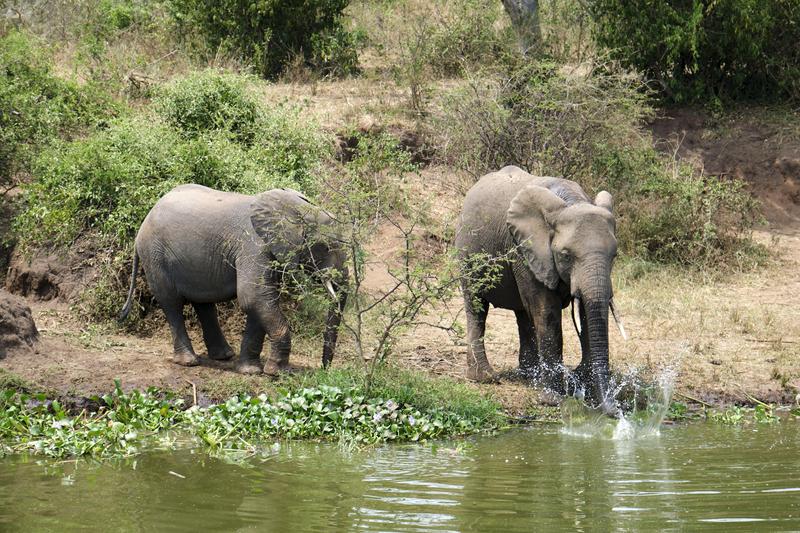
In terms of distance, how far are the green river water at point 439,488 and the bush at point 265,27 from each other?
1305cm

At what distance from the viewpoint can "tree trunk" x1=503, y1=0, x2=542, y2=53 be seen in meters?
21.5

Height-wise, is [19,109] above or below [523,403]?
above

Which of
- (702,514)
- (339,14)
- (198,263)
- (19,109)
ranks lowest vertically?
(702,514)

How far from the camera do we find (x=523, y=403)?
36.4 ft

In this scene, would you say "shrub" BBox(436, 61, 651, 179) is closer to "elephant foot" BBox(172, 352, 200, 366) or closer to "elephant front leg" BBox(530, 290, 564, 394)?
"elephant front leg" BBox(530, 290, 564, 394)

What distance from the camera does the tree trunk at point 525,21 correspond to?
70.6ft

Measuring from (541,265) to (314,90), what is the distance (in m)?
10.7

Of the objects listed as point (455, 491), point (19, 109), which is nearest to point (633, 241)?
point (19, 109)

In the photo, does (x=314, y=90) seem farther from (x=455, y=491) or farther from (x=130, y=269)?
(x=455, y=491)

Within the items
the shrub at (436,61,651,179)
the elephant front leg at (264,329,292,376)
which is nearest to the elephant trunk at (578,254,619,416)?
the elephant front leg at (264,329,292,376)

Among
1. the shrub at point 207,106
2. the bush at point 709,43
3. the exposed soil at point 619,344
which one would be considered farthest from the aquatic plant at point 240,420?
the bush at point 709,43

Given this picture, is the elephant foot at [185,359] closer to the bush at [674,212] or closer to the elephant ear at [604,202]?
the elephant ear at [604,202]

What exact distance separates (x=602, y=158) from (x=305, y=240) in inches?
299

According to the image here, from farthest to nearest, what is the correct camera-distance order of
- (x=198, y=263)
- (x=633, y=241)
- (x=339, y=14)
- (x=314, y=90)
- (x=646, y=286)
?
(x=339, y=14) < (x=314, y=90) < (x=633, y=241) < (x=646, y=286) < (x=198, y=263)
